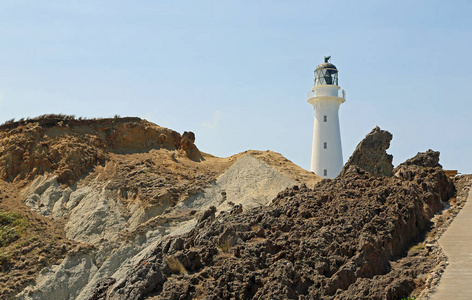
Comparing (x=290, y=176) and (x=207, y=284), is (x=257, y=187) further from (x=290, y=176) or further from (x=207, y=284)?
(x=207, y=284)

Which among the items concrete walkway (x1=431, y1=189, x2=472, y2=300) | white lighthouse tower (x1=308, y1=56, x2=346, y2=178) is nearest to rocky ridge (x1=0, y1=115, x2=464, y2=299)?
concrete walkway (x1=431, y1=189, x2=472, y2=300)

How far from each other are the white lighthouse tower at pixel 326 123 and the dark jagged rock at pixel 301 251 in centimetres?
2236

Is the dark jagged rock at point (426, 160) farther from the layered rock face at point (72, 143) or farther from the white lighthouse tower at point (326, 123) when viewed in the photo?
the white lighthouse tower at point (326, 123)

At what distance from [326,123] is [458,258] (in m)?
27.3

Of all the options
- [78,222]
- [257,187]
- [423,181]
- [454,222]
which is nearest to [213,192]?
[257,187]

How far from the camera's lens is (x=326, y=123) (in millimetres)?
39688

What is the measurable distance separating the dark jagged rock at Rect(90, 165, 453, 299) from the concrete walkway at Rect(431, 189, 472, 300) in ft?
2.32

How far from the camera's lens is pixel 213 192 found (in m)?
28.9

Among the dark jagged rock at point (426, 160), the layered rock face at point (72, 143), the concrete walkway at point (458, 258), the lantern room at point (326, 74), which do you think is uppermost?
the lantern room at point (326, 74)

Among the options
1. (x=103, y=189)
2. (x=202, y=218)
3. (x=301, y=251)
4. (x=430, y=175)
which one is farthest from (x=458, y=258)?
(x=103, y=189)

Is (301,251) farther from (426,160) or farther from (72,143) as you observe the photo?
(72,143)

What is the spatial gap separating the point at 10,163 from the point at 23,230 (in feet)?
24.2

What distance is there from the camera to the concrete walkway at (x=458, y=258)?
438 inches

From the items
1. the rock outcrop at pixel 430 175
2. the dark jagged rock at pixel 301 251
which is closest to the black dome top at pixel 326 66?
the rock outcrop at pixel 430 175
